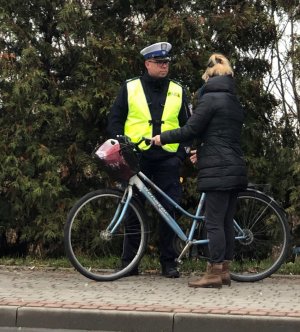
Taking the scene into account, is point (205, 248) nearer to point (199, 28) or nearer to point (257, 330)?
point (257, 330)

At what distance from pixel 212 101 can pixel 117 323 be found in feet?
6.98

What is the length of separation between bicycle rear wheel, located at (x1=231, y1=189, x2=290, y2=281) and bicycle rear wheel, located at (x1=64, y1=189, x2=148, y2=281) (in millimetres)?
958

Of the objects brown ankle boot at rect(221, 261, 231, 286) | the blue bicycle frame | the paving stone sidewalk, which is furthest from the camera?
the blue bicycle frame

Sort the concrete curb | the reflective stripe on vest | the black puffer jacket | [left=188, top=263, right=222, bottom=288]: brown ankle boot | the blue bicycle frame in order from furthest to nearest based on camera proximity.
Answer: the reflective stripe on vest, the blue bicycle frame, [left=188, top=263, right=222, bottom=288]: brown ankle boot, the black puffer jacket, the concrete curb

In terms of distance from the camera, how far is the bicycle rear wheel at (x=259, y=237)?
21.9 ft

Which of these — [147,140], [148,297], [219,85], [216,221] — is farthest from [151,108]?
[148,297]

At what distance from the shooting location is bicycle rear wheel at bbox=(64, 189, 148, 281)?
647cm

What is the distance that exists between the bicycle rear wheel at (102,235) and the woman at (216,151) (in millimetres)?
683

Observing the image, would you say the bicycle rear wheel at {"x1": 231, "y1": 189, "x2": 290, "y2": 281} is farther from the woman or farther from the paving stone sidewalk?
the woman

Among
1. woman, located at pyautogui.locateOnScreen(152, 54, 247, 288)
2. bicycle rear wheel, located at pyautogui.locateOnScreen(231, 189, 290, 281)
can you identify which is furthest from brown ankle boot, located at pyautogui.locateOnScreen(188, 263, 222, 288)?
bicycle rear wheel, located at pyautogui.locateOnScreen(231, 189, 290, 281)

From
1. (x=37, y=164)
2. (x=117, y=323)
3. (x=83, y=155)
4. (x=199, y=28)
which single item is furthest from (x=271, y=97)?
(x=117, y=323)

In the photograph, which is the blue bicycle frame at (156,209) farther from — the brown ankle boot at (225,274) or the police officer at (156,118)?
the brown ankle boot at (225,274)

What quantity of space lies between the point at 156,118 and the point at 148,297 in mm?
1767

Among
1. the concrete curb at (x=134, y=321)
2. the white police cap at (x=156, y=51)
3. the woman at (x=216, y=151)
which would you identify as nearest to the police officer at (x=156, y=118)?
the white police cap at (x=156, y=51)
